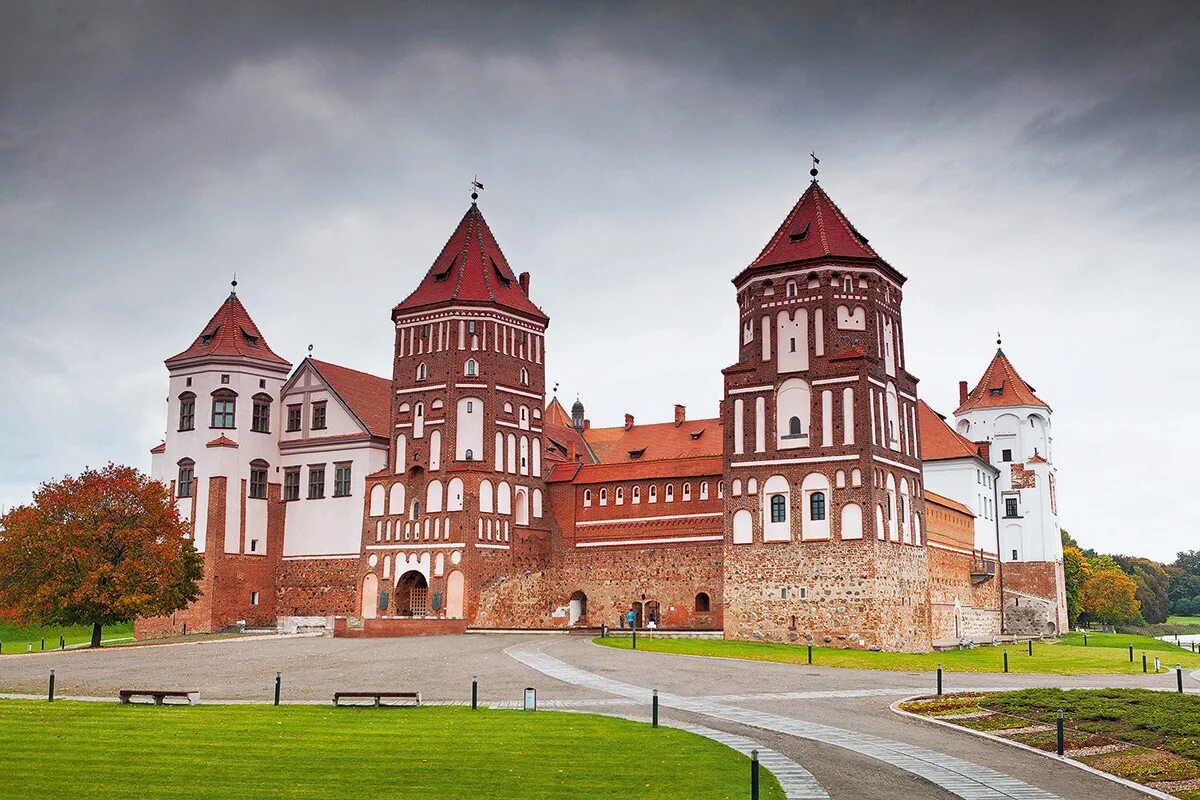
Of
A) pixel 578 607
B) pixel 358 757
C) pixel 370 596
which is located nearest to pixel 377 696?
pixel 358 757

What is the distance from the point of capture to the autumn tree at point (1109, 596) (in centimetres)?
9888

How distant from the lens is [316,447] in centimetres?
6700

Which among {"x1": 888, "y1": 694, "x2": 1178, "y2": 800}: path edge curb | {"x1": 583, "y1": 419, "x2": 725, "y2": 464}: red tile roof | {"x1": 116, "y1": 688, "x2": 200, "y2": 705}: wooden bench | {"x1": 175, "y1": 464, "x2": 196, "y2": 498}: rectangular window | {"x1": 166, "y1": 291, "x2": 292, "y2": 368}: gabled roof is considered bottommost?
{"x1": 888, "y1": 694, "x2": 1178, "y2": 800}: path edge curb

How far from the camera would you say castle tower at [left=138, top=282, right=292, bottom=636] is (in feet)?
209

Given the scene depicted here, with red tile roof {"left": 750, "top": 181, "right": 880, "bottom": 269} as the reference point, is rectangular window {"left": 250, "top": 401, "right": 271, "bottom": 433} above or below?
below

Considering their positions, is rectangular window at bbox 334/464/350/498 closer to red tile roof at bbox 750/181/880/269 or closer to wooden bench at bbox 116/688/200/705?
red tile roof at bbox 750/181/880/269

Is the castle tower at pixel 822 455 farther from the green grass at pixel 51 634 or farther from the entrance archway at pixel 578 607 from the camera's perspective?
the green grass at pixel 51 634

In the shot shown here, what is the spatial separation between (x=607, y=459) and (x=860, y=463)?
23.5m

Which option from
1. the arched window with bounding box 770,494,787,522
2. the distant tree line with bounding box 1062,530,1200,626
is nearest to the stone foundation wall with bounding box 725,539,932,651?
the arched window with bounding box 770,494,787,522

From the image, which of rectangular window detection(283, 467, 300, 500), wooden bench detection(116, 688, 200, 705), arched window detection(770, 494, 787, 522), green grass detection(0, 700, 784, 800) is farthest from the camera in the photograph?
rectangular window detection(283, 467, 300, 500)

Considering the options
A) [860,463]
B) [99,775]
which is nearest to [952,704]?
[99,775]

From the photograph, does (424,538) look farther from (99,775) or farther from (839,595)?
(99,775)

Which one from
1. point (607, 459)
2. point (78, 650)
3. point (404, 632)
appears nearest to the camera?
point (78, 650)

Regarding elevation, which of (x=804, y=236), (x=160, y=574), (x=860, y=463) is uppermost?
(x=804, y=236)
